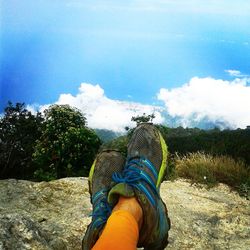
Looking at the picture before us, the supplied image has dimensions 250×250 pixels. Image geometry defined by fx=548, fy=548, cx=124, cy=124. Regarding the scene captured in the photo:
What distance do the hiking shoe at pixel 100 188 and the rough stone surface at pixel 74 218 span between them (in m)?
0.45

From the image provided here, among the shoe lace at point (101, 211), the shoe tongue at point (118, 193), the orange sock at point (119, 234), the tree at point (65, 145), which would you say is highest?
the tree at point (65, 145)

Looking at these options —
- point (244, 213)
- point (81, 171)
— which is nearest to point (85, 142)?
point (81, 171)

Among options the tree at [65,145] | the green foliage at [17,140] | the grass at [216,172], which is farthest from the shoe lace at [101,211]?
the green foliage at [17,140]

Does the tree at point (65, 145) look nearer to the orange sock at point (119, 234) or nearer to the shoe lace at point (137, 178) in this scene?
the shoe lace at point (137, 178)

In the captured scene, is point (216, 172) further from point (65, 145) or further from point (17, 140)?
point (17, 140)

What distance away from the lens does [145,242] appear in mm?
2932

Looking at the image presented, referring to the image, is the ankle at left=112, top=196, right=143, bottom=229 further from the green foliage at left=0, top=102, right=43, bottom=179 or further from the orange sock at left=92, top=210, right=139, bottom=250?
the green foliage at left=0, top=102, right=43, bottom=179

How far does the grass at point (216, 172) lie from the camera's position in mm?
7113

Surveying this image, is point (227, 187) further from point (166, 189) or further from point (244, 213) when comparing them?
point (244, 213)

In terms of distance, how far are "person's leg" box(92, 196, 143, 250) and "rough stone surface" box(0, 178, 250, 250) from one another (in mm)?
784

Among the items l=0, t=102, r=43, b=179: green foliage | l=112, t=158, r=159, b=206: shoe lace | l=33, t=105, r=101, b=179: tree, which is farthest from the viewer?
l=0, t=102, r=43, b=179: green foliage

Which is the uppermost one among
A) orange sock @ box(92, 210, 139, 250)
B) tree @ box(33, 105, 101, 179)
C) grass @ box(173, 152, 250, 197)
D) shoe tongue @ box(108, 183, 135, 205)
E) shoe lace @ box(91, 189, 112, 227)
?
tree @ box(33, 105, 101, 179)

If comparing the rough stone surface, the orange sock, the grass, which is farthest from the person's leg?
the grass

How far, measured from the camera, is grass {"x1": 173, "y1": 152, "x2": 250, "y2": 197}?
23.3ft
